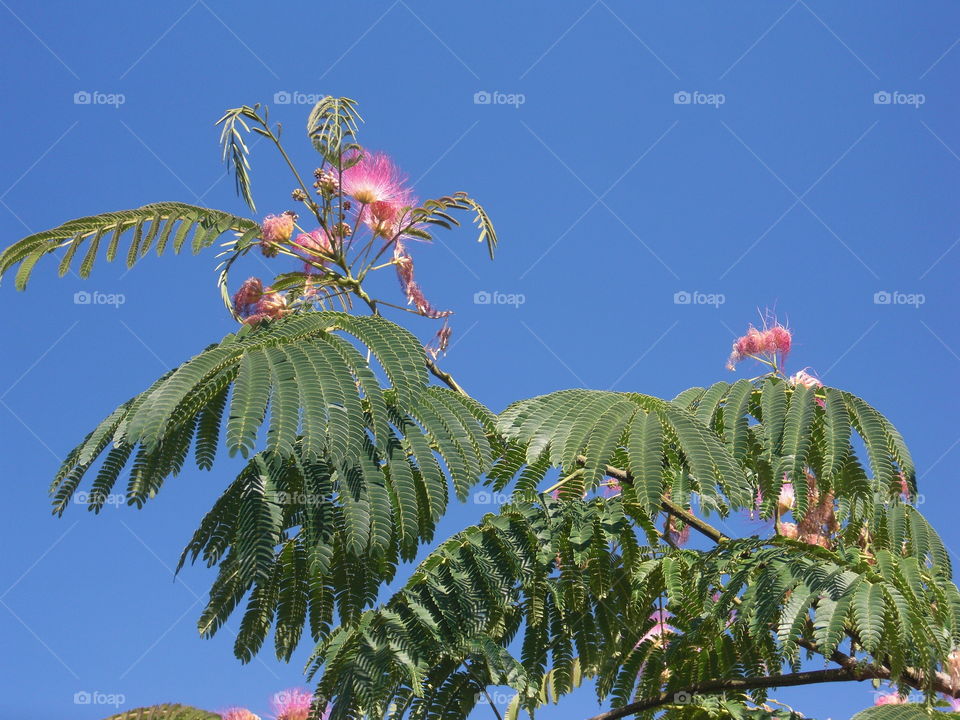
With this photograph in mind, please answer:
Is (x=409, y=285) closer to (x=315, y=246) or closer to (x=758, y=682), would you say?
(x=315, y=246)

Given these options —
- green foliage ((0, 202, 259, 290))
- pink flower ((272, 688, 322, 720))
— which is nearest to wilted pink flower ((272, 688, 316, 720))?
pink flower ((272, 688, 322, 720))

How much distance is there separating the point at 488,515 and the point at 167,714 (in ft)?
4.24

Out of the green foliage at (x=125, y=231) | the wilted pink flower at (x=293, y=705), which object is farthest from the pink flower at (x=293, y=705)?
the green foliage at (x=125, y=231)

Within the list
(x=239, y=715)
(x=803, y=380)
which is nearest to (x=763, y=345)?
(x=803, y=380)

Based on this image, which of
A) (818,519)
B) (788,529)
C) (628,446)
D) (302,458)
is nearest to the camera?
(302,458)

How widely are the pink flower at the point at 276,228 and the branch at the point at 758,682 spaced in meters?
1.89

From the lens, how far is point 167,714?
3793 millimetres

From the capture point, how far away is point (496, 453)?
12.3 feet

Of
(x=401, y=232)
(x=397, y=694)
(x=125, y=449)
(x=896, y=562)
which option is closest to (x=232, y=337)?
(x=125, y=449)

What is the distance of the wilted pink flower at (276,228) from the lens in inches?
151

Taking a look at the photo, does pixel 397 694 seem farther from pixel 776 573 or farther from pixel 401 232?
pixel 401 232

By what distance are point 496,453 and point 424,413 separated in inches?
17.2

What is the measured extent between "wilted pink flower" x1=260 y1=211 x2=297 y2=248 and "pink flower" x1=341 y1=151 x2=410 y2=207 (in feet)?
0.82

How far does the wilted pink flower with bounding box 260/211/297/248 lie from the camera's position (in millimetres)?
3832
